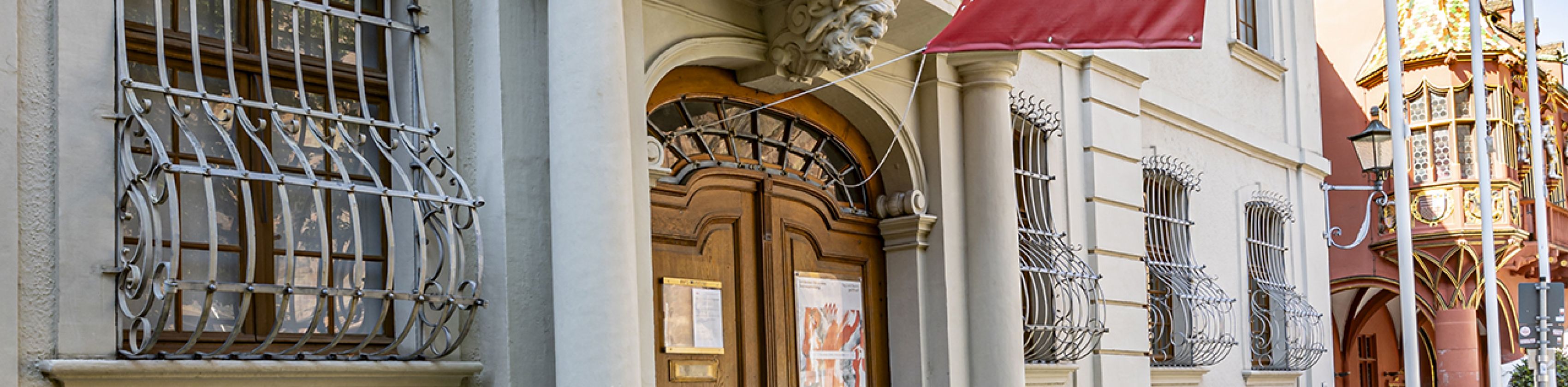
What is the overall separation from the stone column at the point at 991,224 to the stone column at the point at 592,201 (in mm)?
3082

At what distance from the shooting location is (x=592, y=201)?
5699 millimetres

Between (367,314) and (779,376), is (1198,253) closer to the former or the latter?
(779,376)

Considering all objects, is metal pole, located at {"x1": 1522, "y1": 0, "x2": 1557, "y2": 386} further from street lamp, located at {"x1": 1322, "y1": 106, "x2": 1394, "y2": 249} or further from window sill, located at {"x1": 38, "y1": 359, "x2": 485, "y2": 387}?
window sill, located at {"x1": 38, "y1": 359, "x2": 485, "y2": 387}

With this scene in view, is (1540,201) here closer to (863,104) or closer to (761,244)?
(863,104)

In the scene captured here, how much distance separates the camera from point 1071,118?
33.7 feet

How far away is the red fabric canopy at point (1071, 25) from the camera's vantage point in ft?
20.9

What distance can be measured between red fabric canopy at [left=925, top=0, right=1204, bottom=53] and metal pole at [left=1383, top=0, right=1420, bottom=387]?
295 inches

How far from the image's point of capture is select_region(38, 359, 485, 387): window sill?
4.59 meters

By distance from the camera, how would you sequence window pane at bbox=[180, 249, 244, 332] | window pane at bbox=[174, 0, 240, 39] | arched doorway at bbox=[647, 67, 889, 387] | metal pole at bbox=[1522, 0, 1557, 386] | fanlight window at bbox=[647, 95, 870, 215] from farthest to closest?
metal pole at bbox=[1522, 0, 1557, 386], fanlight window at bbox=[647, 95, 870, 215], arched doorway at bbox=[647, 67, 889, 387], window pane at bbox=[174, 0, 240, 39], window pane at bbox=[180, 249, 244, 332]

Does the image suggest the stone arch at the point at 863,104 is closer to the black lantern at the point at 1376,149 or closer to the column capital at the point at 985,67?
the column capital at the point at 985,67

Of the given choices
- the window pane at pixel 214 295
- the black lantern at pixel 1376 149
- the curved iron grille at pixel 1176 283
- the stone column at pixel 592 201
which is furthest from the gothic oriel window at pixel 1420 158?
the window pane at pixel 214 295

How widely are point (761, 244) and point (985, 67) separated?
184 centimetres

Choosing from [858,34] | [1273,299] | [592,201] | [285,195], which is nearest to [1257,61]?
[1273,299]

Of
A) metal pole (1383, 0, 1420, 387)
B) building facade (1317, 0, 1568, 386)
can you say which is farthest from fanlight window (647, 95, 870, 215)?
building facade (1317, 0, 1568, 386)
